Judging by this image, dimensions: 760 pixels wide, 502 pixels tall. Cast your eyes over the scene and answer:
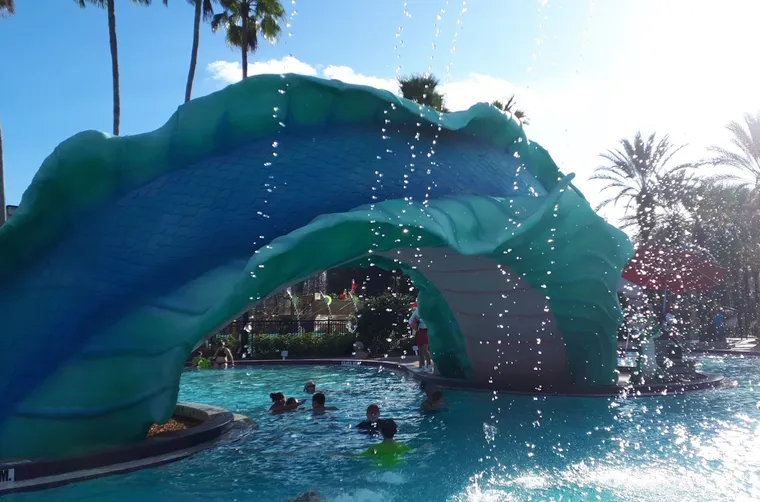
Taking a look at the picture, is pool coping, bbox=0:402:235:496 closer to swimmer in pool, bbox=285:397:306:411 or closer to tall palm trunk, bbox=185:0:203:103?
swimmer in pool, bbox=285:397:306:411

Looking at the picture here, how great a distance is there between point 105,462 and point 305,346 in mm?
14007

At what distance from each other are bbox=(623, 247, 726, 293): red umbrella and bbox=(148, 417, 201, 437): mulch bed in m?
12.3

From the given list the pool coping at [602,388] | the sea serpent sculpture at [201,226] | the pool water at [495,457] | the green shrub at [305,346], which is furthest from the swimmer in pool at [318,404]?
the green shrub at [305,346]

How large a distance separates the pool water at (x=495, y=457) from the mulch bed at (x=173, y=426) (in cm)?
66

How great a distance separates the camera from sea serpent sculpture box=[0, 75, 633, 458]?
19.5 feet

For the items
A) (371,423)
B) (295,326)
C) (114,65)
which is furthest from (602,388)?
(114,65)

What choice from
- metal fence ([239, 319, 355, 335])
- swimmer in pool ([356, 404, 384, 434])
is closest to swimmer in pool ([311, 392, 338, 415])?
swimmer in pool ([356, 404, 384, 434])

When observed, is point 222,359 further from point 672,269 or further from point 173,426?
point 672,269

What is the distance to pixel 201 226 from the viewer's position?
21.4 ft

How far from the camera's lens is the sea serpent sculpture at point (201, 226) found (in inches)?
233

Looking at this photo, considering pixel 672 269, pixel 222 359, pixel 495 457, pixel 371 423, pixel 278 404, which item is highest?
pixel 672 269

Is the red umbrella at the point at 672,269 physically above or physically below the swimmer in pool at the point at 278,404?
above

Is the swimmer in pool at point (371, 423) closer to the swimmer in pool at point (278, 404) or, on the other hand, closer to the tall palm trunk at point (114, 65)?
the swimmer in pool at point (278, 404)

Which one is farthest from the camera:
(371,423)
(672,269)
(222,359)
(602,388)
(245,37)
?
(245,37)
